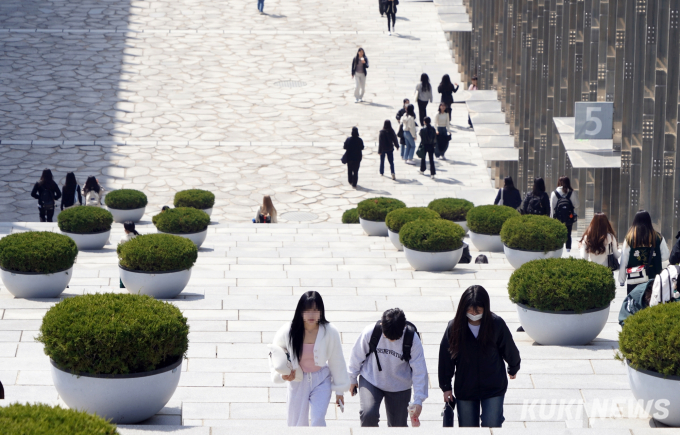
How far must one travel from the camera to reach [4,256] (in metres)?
10.6

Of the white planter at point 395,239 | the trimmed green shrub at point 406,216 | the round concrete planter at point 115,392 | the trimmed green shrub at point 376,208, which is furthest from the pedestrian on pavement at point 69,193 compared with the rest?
the round concrete planter at point 115,392

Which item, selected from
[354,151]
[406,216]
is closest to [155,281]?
[406,216]

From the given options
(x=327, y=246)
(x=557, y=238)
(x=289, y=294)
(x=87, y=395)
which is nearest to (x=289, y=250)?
(x=327, y=246)

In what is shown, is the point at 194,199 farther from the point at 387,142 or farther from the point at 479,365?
the point at 479,365

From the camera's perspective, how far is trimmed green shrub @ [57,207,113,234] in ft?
Result: 48.3

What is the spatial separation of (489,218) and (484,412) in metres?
8.74

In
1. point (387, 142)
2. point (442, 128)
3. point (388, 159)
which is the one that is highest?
point (442, 128)

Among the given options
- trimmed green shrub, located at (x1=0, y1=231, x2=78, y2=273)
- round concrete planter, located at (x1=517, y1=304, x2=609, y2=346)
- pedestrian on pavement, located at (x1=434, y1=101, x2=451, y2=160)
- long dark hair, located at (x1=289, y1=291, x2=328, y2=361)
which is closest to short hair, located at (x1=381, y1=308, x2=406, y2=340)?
long dark hair, located at (x1=289, y1=291, x2=328, y2=361)

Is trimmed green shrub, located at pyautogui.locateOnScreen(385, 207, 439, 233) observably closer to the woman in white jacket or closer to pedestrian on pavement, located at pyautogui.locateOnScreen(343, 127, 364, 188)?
pedestrian on pavement, located at pyautogui.locateOnScreen(343, 127, 364, 188)

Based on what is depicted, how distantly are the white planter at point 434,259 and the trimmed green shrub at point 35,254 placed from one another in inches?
190

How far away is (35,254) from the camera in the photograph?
34.6 ft

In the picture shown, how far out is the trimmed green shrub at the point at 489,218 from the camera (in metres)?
14.9

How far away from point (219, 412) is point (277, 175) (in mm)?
16450

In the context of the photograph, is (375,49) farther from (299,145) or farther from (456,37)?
(299,145)
